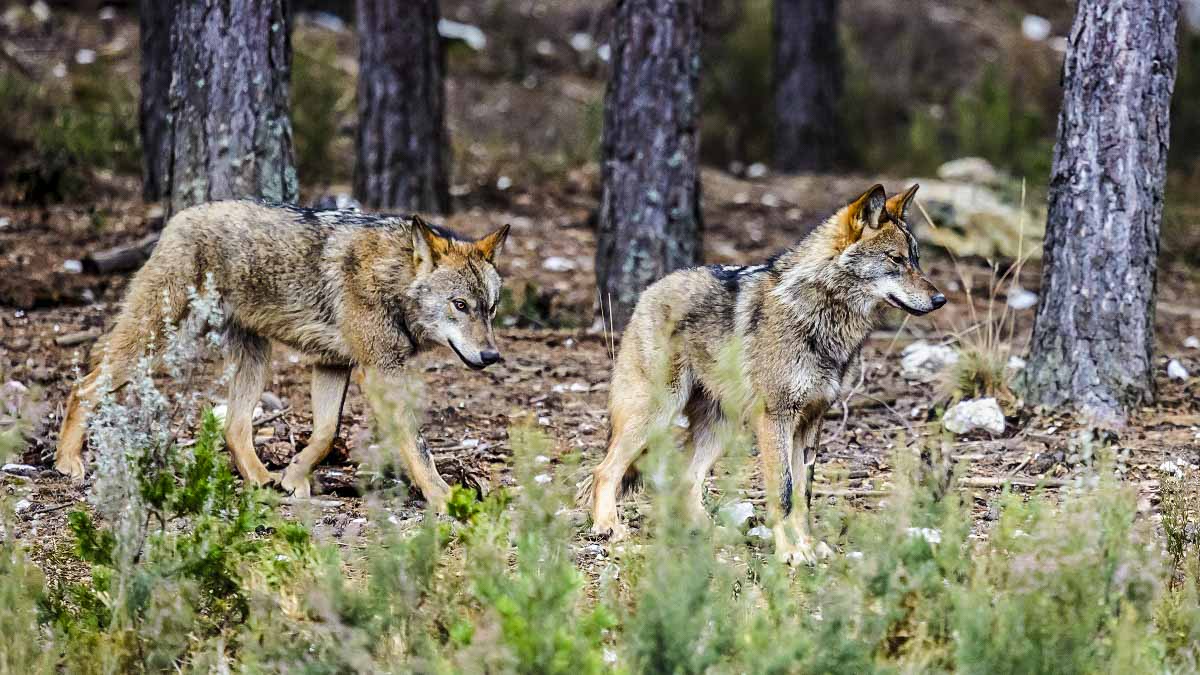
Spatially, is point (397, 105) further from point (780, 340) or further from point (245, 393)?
point (780, 340)

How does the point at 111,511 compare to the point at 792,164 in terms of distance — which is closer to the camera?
the point at 111,511

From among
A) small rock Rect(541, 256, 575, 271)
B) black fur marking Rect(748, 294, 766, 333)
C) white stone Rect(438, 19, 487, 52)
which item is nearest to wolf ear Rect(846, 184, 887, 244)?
black fur marking Rect(748, 294, 766, 333)

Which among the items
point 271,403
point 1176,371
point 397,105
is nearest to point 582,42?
point 397,105

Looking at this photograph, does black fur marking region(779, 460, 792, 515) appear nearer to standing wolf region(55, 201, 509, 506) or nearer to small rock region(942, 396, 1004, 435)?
standing wolf region(55, 201, 509, 506)

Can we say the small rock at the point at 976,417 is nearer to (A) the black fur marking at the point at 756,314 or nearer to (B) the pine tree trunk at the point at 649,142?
(A) the black fur marking at the point at 756,314

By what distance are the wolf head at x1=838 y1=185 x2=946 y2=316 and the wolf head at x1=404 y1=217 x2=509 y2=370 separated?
71.7 inches

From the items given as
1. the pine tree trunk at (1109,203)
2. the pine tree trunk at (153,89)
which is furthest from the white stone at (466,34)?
the pine tree trunk at (1109,203)

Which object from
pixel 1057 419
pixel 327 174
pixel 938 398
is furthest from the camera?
pixel 327 174

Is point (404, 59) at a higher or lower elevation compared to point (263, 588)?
higher

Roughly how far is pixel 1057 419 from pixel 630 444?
2.96m

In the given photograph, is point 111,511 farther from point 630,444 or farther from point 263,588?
point 630,444

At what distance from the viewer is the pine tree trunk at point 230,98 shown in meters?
8.20

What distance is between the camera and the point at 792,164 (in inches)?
753

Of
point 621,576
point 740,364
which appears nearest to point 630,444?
point 740,364
